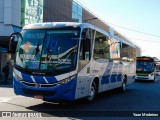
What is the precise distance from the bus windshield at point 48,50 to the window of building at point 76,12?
160ft

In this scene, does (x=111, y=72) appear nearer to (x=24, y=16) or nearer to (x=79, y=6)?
(x=24, y=16)

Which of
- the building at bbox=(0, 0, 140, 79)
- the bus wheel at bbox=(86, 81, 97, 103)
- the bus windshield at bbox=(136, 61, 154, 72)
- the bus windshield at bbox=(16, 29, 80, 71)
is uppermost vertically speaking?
the building at bbox=(0, 0, 140, 79)

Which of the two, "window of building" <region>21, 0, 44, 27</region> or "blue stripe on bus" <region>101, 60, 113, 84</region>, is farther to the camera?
"window of building" <region>21, 0, 44, 27</region>

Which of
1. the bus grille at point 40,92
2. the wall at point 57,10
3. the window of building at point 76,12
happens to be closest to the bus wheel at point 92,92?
the bus grille at point 40,92

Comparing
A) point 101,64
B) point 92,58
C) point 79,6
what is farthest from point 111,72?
point 79,6

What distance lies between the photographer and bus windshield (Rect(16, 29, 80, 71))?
11.6 m

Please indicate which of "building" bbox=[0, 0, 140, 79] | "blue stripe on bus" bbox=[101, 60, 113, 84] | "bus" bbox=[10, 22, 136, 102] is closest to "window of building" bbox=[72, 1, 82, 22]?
"building" bbox=[0, 0, 140, 79]

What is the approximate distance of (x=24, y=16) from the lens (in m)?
36.8

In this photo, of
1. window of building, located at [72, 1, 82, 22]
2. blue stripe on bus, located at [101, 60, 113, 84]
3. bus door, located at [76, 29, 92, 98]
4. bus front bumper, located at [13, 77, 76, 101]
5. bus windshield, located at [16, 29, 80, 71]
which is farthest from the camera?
window of building, located at [72, 1, 82, 22]

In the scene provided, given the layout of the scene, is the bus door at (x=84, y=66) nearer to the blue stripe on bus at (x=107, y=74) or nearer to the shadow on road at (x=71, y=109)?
the shadow on road at (x=71, y=109)

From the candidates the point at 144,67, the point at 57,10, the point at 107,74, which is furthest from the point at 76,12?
the point at 107,74

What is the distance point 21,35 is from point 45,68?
171 centimetres

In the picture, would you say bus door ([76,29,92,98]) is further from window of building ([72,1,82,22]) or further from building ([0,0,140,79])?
window of building ([72,1,82,22])

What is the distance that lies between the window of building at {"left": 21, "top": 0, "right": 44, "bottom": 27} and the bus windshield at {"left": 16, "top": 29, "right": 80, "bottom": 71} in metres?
24.7
